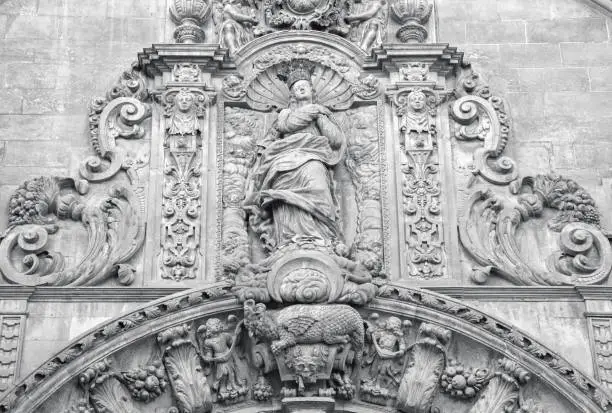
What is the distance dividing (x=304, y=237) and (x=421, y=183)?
1.39 metres

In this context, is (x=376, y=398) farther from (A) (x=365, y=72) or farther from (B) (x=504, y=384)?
(A) (x=365, y=72)

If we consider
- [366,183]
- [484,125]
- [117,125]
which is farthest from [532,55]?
[117,125]

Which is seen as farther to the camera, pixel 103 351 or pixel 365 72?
pixel 365 72

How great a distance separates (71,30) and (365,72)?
300 cm

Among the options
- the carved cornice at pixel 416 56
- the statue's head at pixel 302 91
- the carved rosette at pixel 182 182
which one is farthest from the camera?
the carved cornice at pixel 416 56

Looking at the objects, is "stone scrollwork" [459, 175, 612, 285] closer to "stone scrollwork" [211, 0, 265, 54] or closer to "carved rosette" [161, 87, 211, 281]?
"carved rosette" [161, 87, 211, 281]

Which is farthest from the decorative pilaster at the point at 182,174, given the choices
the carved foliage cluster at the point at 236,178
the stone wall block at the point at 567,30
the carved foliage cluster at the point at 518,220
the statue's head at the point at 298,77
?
the stone wall block at the point at 567,30

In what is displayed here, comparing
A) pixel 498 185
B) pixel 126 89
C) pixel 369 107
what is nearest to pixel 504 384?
pixel 498 185

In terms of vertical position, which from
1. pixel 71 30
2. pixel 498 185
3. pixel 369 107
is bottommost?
pixel 498 185

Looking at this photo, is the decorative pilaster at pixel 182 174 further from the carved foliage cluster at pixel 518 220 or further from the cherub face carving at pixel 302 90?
the carved foliage cluster at pixel 518 220

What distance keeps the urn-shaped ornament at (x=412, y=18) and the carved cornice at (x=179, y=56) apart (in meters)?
1.83

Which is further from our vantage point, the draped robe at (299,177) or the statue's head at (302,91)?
the statue's head at (302,91)

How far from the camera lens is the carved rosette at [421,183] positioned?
12883 millimetres

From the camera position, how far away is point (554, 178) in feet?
43.5
